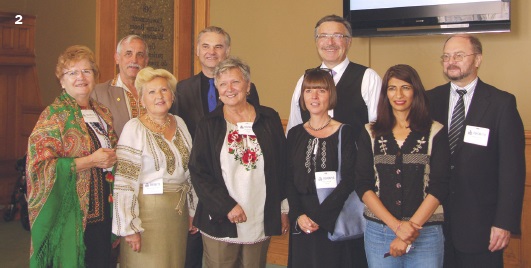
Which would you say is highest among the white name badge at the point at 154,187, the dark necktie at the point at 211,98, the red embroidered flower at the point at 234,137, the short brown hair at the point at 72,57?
the short brown hair at the point at 72,57

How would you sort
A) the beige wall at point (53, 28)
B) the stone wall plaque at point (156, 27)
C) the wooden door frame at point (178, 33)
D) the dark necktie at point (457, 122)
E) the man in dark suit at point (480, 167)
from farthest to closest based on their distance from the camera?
the beige wall at point (53, 28) < the stone wall plaque at point (156, 27) < the wooden door frame at point (178, 33) < the dark necktie at point (457, 122) < the man in dark suit at point (480, 167)

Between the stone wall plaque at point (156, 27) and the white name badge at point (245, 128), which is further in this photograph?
the stone wall plaque at point (156, 27)

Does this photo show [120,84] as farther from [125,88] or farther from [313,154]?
[313,154]

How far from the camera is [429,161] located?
94.4 inches

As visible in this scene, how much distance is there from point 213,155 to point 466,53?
1203mm

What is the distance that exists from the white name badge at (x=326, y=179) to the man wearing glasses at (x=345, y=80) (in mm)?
404

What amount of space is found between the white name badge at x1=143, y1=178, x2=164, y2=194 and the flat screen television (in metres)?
2.43

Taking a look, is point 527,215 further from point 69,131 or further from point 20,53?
point 20,53

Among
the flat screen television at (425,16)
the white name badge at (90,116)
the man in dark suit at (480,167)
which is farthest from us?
the flat screen television at (425,16)

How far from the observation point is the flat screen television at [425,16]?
4.04 m

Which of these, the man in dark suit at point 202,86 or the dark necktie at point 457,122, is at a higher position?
the man in dark suit at point 202,86

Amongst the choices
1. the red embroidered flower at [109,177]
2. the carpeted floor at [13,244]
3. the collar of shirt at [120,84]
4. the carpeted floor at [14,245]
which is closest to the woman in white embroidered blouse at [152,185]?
the red embroidered flower at [109,177]

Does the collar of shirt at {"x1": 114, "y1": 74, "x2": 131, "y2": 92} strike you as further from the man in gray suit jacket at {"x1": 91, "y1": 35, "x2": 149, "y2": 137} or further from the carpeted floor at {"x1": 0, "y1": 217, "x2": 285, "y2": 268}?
the carpeted floor at {"x1": 0, "y1": 217, "x2": 285, "y2": 268}

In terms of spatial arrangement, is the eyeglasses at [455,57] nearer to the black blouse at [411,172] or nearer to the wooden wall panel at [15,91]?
the black blouse at [411,172]
